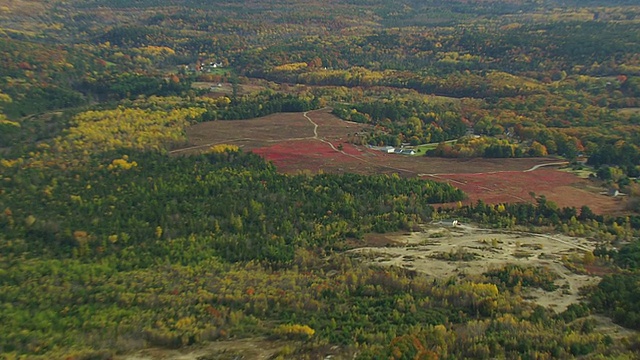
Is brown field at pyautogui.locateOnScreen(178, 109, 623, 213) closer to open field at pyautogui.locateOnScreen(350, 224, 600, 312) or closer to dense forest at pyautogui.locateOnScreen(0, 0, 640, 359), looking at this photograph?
dense forest at pyautogui.locateOnScreen(0, 0, 640, 359)

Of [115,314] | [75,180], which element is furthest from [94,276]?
[75,180]

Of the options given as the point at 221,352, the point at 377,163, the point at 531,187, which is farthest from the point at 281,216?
the point at 531,187

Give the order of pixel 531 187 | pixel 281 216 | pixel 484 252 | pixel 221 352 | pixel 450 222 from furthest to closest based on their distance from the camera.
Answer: pixel 531 187
pixel 450 222
pixel 281 216
pixel 484 252
pixel 221 352

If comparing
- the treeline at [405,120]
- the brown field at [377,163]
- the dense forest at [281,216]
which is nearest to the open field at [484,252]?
the dense forest at [281,216]

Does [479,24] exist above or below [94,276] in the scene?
above

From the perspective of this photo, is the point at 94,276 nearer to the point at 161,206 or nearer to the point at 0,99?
the point at 161,206

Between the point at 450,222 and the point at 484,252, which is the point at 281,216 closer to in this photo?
the point at 450,222

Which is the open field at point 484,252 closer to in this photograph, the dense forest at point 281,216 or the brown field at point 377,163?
the dense forest at point 281,216
